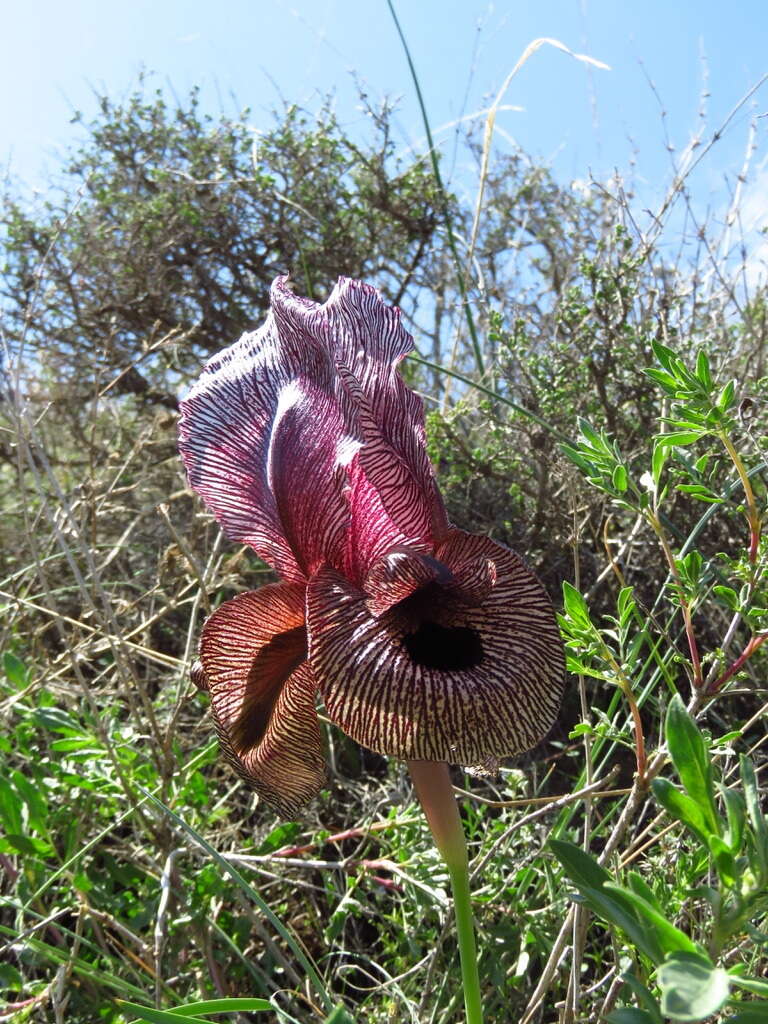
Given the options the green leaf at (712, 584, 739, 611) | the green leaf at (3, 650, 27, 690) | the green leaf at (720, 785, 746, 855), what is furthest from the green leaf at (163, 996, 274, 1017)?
the green leaf at (3, 650, 27, 690)

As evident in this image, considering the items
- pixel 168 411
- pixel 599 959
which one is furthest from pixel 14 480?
pixel 599 959

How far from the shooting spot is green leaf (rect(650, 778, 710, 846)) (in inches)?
20.1

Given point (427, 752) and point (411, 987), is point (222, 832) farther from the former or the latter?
point (427, 752)

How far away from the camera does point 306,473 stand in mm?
735

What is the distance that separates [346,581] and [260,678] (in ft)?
0.43

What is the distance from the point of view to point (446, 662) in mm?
601

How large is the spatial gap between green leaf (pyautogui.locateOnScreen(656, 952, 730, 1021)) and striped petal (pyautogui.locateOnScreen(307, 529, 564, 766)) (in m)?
0.18

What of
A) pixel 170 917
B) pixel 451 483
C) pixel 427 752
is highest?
pixel 451 483

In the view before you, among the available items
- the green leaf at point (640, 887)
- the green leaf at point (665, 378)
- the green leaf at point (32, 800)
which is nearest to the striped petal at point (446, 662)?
the green leaf at point (640, 887)

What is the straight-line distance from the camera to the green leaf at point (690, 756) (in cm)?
52

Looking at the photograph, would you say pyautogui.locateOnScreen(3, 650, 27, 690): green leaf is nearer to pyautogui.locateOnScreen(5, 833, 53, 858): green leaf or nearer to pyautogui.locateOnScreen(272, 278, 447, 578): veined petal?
pyautogui.locateOnScreen(5, 833, 53, 858): green leaf

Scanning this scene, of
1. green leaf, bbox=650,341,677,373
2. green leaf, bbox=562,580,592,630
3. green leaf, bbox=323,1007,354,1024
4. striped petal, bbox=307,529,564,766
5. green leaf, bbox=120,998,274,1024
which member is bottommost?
green leaf, bbox=120,998,274,1024

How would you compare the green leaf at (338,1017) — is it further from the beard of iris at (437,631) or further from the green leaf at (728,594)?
the green leaf at (728,594)

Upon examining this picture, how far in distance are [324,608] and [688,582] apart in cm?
33
